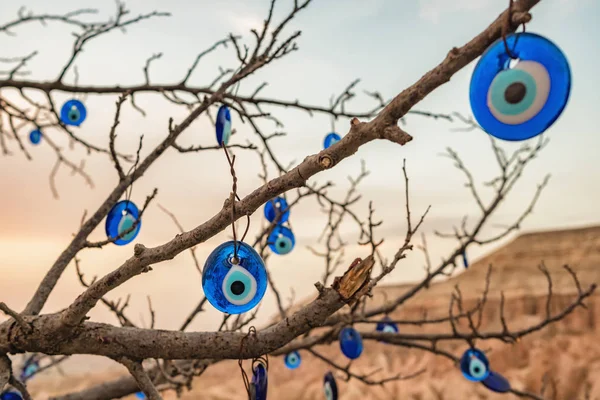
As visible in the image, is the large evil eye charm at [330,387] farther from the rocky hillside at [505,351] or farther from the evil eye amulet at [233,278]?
the rocky hillside at [505,351]

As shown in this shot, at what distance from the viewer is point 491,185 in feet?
12.0

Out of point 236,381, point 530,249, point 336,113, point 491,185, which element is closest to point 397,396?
point 236,381

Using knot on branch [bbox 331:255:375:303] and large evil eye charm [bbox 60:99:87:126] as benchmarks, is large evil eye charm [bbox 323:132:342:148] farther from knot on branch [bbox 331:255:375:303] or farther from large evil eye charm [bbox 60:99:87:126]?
large evil eye charm [bbox 60:99:87:126]

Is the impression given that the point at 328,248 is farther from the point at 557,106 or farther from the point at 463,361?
the point at 557,106

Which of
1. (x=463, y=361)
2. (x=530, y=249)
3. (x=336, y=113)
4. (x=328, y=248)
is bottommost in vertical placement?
(x=463, y=361)

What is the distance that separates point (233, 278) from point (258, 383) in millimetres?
475

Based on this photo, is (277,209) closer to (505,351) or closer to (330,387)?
(330,387)

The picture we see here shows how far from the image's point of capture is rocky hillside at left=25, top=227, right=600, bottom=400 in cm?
1255

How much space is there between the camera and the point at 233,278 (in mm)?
1279

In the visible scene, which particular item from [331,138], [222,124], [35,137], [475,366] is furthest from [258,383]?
[35,137]

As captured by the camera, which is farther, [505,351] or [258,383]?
[505,351]

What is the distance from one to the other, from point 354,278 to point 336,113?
1.59 meters

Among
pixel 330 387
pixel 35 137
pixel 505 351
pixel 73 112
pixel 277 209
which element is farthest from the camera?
pixel 505 351

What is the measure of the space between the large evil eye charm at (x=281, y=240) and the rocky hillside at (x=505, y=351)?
4602mm
